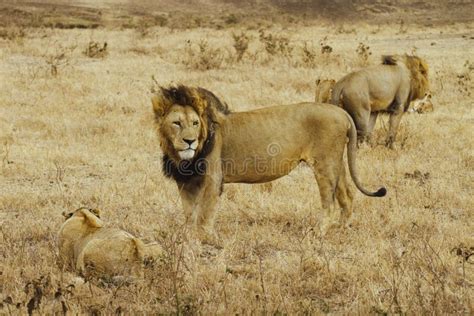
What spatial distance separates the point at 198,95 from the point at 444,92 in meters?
10.0

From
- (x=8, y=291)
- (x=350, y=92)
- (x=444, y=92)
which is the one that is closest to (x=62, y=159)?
(x=350, y=92)

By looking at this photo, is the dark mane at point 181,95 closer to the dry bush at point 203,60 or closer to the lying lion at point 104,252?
the lying lion at point 104,252

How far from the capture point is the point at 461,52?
21.5 m

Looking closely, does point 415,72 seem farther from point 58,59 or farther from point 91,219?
point 58,59

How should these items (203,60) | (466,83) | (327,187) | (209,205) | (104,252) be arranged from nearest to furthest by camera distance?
(104,252) → (209,205) → (327,187) → (466,83) → (203,60)

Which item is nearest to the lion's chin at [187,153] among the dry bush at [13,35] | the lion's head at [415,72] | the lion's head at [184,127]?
the lion's head at [184,127]

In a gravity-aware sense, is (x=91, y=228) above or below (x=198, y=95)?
below

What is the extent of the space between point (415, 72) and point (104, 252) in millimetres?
6986

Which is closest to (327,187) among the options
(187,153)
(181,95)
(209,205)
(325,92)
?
(209,205)

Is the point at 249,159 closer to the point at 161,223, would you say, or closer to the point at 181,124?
the point at 181,124

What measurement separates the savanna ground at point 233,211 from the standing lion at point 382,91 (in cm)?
43

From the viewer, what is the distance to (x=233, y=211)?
6.82 m

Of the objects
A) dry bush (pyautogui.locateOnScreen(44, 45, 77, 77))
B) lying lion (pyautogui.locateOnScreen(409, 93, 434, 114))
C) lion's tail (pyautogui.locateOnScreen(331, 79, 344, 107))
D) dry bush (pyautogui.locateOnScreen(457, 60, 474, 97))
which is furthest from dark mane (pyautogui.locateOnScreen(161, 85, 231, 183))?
dry bush (pyautogui.locateOnScreen(44, 45, 77, 77))

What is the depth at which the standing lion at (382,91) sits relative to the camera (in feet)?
30.3
